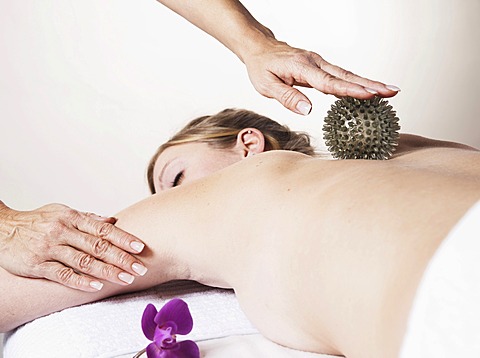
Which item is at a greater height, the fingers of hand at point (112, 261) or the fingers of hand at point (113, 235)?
the fingers of hand at point (113, 235)

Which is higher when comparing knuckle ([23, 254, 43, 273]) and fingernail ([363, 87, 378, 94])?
fingernail ([363, 87, 378, 94])

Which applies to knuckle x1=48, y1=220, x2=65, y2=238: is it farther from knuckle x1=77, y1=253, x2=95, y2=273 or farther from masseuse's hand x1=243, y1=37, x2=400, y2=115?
masseuse's hand x1=243, y1=37, x2=400, y2=115

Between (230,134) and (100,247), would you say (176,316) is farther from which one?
(230,134)

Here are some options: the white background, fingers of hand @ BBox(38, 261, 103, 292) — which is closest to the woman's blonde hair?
fingers of hand @ BBox(38, 261, 103, 292)

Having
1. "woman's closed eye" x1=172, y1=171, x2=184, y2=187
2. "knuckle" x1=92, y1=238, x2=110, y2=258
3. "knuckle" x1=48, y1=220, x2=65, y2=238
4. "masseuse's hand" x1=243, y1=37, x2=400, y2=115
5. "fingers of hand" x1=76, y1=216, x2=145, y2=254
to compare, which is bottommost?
"knuckle" x1=48, y1=220, x2=65, y2=238

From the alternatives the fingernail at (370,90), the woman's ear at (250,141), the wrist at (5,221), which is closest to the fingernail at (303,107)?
the fingernail at (370,90)

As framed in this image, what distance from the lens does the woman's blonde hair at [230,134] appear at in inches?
79.9

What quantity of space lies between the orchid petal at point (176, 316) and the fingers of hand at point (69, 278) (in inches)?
9.5

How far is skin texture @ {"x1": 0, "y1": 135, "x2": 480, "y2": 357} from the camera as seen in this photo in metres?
1.01

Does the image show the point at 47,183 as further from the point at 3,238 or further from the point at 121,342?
the point at 121,342

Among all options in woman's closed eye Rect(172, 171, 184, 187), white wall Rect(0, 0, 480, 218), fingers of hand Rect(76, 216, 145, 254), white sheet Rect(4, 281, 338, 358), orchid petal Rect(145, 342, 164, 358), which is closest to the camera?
orchid petal Rect(145, 342, 164, 358)

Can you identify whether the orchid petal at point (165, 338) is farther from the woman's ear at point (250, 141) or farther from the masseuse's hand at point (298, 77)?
the woman's ear at point (250, 141)

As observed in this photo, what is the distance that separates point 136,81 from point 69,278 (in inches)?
87.1

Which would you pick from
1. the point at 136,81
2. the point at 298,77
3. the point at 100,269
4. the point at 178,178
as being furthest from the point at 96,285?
the point at 136,81
